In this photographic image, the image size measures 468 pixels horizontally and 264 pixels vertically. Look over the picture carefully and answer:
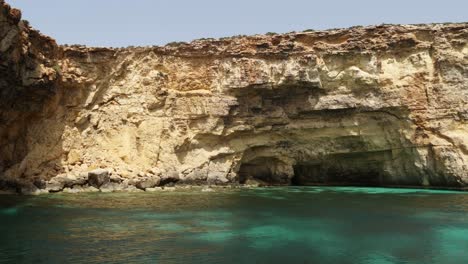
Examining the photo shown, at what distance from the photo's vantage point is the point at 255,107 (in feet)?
107

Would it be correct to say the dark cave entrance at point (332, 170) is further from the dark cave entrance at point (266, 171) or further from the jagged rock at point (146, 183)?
the jagged rock at point (146, 183)

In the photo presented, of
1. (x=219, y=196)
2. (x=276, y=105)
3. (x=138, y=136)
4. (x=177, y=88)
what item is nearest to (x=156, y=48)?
(x=177, y=88)

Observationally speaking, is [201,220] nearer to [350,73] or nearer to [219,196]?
[219,196]

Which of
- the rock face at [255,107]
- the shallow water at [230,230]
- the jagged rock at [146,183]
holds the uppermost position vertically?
the rock face at [255,107]

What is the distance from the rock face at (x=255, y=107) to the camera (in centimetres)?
2931

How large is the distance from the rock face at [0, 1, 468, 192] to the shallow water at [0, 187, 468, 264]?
6739mm

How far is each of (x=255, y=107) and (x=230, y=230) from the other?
725 inches

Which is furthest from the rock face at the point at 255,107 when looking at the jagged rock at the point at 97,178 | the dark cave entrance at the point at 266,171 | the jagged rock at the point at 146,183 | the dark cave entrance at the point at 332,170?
the jagged rock at the point at 97,178

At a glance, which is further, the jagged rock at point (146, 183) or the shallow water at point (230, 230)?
the jagged rock at point (146, 183)

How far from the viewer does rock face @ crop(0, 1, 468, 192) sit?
29.3 m

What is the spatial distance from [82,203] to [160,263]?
1180 centimetres

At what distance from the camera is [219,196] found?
979 inches

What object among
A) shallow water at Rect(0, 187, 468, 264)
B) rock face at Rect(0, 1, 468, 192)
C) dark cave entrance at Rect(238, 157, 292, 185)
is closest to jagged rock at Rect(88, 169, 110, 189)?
rock face at Rect(0, 1, 468, 192)

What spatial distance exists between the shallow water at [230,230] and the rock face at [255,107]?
674 centimetres
